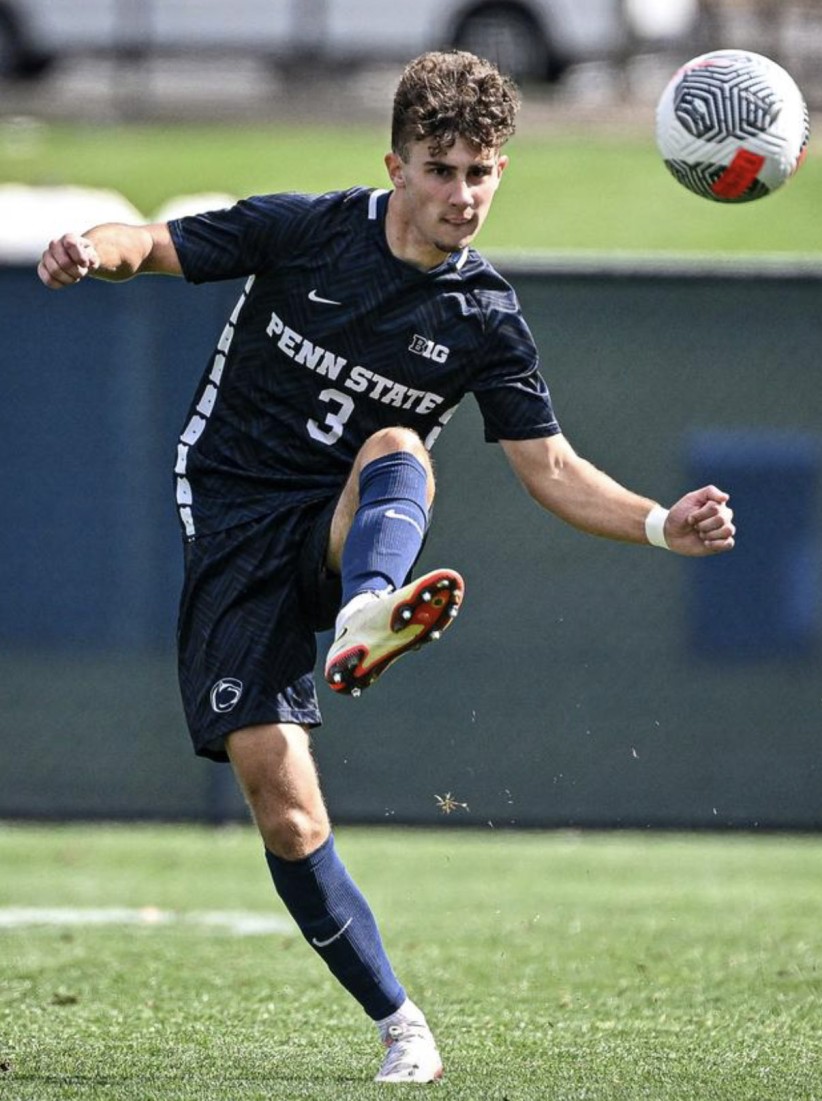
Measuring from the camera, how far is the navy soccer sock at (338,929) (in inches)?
187

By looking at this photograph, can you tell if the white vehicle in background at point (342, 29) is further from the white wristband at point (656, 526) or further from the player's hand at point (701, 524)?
the player's hand at point (701, 524)

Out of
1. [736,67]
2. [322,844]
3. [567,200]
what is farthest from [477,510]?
[567,200]

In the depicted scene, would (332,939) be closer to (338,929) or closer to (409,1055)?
(338,929)

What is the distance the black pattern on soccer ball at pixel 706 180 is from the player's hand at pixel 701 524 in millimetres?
1030

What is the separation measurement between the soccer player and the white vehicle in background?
17490 millimetres

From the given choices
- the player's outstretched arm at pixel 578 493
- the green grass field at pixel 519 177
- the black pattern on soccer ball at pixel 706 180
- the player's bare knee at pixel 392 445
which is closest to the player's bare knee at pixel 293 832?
the player's bare knee at pixel 392 445

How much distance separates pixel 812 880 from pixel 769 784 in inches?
18.0

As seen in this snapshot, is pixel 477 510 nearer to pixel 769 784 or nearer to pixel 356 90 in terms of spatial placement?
pixel 769 784

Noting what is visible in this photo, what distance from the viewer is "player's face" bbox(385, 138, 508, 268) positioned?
15.0 ft

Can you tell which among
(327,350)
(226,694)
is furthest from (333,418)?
(226,694)

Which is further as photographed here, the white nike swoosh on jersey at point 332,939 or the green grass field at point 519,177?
the green grass field at point 519,177

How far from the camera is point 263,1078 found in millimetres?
4617

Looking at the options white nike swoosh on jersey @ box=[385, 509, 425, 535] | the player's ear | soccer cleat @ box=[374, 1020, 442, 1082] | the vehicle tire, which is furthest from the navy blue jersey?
the vehicle tire

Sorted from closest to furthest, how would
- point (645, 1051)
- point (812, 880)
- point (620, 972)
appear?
point (645, 1051) < point (620, 972) < point (812, 880)
